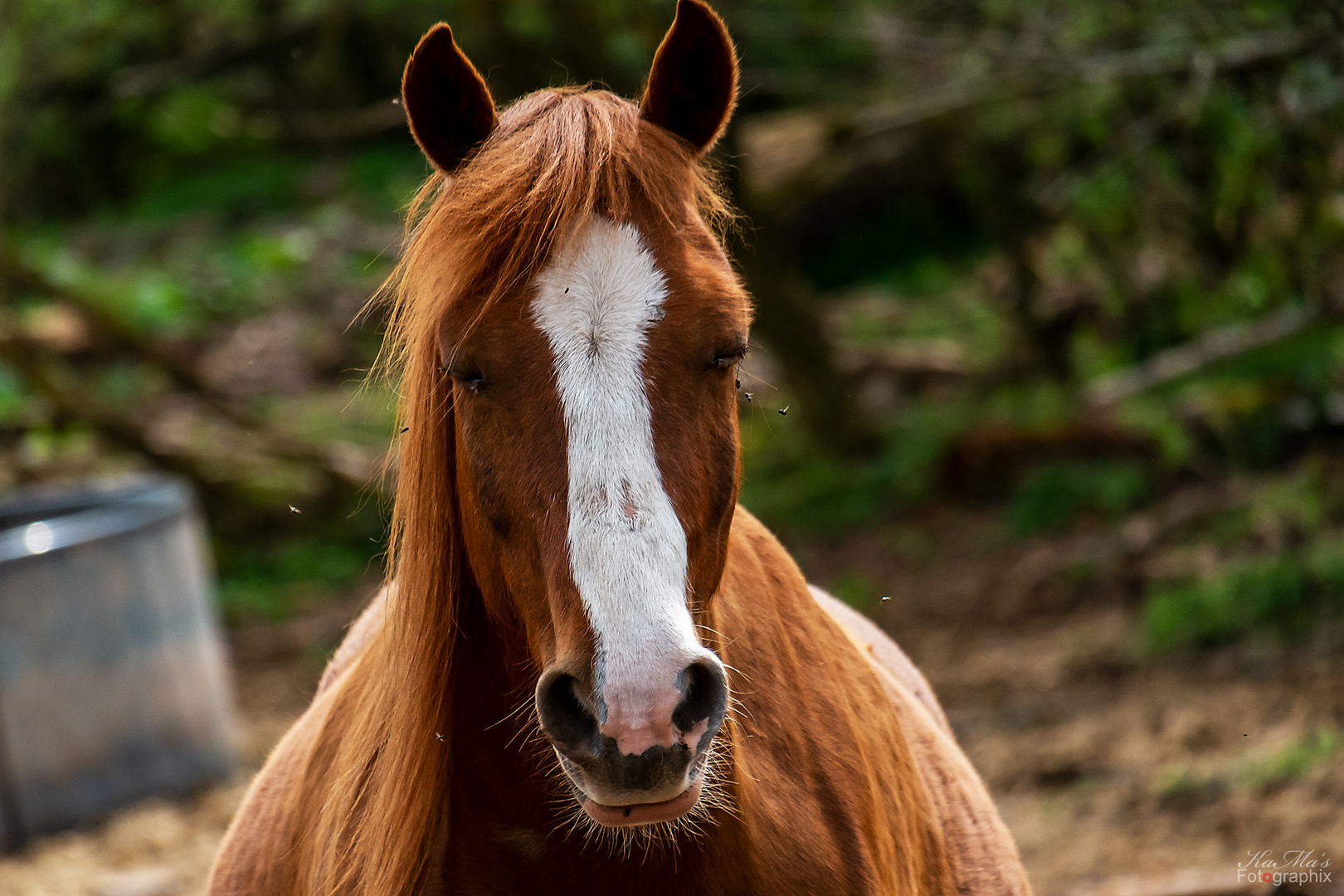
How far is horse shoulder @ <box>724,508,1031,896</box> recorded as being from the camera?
2105mm

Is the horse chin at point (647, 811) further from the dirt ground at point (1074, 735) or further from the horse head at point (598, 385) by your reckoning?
the dirt ground at point (1074, 735)

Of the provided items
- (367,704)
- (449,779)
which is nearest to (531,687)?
(449,779)

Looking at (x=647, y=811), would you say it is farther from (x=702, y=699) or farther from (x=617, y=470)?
(x=617, y=470)

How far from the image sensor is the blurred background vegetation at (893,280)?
5895mm

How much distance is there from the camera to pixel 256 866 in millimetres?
2371

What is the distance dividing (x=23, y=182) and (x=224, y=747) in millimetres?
11156

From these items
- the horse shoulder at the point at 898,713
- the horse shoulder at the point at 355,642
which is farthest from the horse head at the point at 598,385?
the horse shoulder at the point at 355,642

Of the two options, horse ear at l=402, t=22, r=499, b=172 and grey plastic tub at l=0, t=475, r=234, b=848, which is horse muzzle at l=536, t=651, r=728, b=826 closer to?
horse ear at l=402, t=22, r=499, b=172

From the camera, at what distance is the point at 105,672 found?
6.00 metres

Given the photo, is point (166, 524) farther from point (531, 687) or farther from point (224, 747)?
point (531, 687)

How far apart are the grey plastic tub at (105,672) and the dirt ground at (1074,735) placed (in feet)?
0.60

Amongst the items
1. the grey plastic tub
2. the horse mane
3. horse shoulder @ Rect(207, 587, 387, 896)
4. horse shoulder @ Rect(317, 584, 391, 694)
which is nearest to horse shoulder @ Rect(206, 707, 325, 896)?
horse shoulder @ Rect(207, 587, 387, 896)

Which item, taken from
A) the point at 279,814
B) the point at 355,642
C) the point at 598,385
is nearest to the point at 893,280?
the point at 355,642

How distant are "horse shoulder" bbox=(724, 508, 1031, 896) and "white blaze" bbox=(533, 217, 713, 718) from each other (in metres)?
0.43
